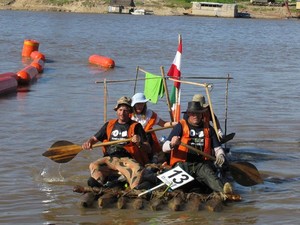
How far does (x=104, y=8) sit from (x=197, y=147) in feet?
320

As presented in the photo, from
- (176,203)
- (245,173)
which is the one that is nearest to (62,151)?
(176,203)

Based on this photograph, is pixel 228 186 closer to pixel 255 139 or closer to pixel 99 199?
pixel 99 199

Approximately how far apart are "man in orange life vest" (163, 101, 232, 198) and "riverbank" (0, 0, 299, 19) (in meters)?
94.4

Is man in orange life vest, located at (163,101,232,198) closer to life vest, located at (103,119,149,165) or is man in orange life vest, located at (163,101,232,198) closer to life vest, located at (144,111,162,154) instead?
life vest, located at (103,119,149,165)

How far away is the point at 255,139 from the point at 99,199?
23.0 feet

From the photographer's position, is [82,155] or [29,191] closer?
[29,191]

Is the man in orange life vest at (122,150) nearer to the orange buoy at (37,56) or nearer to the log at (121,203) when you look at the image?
the log at (121,203)

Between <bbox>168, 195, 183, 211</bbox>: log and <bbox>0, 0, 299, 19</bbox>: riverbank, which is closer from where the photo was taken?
<bbox>168, 195, 183, 211</bbox>: log

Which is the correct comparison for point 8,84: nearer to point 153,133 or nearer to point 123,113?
point 153,133

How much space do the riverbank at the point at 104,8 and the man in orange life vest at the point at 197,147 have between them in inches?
3718

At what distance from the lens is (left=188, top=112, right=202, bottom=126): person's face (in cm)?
1102

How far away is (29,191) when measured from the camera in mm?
12102

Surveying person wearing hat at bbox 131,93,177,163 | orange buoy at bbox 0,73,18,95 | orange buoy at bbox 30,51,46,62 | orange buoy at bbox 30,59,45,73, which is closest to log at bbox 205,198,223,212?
person wearing hat at bbox 131,93,177,163

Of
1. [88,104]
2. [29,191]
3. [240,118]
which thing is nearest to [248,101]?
[240,118]
